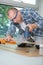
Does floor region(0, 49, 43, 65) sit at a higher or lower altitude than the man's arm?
lower

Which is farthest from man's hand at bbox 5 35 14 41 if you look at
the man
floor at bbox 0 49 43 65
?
floor at bbox 0 49 43 65

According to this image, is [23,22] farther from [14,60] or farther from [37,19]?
[14,60]

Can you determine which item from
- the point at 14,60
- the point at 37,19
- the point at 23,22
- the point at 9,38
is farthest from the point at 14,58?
the point at 37,19

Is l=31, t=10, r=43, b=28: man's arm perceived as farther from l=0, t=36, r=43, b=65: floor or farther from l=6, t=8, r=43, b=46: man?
l=0, t=36, r=43, b=65: floor

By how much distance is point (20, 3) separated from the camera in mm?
1841

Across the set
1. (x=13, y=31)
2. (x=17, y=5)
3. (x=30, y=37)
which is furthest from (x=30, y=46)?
(x=17, y=5)

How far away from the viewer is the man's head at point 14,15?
5.87ft

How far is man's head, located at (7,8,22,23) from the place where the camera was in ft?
5.87

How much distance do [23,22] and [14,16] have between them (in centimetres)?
13

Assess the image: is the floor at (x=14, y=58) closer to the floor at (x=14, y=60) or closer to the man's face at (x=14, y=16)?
the floor at (x=14, y=60)

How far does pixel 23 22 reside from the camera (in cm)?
181

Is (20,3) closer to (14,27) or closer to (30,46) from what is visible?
(14,27)

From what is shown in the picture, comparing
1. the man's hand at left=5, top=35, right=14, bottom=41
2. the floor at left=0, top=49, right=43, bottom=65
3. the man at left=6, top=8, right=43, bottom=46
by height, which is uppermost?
the man at left=6, top=8, right=43, bottom=46

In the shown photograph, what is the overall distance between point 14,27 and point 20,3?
0.30 m
